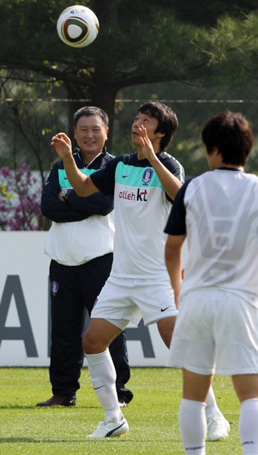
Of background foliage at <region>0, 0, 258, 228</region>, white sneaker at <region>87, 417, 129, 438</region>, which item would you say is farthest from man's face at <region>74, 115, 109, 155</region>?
background foliage at <region>0, 0, 258, 228</region>

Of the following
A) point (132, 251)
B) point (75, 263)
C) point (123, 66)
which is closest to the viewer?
point (132, 251)

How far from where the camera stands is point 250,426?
16.1ft

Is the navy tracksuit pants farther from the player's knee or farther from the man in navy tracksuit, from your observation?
the player's knee

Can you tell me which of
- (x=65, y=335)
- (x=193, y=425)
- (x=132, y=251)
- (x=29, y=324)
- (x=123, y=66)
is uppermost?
(x=123, y=66)

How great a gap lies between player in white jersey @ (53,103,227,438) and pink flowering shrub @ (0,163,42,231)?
6.79 meters

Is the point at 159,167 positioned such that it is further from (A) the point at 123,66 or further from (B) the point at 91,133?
(A) the point at 123,66

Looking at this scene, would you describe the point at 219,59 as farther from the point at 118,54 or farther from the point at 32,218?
the point at 32,218

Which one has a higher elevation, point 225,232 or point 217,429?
point 225,232

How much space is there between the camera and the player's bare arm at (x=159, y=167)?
6.21 meters

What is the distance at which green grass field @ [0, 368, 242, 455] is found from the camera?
630 centimetres

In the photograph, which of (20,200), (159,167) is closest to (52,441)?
(159,167)

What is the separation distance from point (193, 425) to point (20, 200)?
29.2ft

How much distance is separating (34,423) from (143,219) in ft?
5.55

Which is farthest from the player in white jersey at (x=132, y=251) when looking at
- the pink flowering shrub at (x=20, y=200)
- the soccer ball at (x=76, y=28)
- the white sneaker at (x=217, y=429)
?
the pink flowering shrub at (x=20, y=200)
